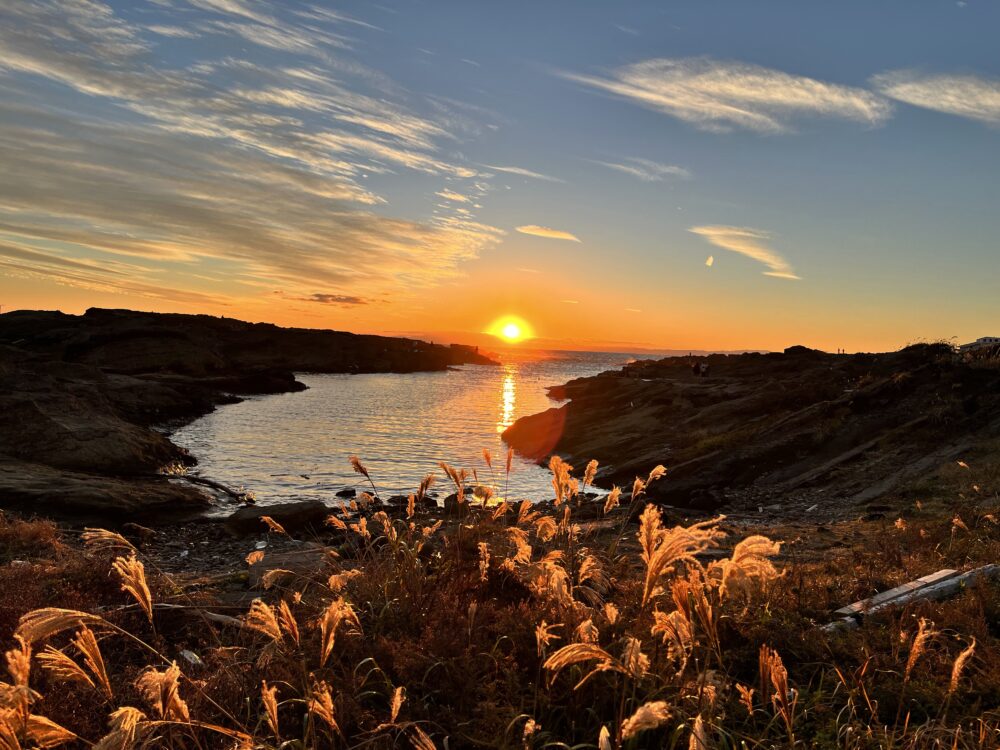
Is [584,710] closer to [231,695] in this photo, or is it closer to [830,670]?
[830,670]

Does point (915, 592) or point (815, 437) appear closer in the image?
point (915, 592)

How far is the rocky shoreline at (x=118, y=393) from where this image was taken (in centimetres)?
1841

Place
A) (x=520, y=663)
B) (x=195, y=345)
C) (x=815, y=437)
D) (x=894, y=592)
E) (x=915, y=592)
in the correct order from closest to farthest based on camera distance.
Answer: (x=520, y=663) → (x=915, y=592) → (x=894, y=592) → (x=815, y=437) → (x=195, y=345)

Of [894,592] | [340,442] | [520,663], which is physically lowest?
[340,442]

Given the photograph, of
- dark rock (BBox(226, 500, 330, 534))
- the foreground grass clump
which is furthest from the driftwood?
dark rock (BBox(226, 500, 330, 534))

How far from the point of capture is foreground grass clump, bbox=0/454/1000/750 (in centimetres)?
286

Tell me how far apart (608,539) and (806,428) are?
45.9ft

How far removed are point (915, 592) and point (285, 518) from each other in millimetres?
15706

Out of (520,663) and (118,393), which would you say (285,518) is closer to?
(520,663)

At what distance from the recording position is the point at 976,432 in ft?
58.5

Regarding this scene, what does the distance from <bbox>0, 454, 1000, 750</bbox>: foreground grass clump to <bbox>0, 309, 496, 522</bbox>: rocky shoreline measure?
13515 mm

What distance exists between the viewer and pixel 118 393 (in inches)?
1711

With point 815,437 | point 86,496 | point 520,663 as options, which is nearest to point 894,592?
point 520,663

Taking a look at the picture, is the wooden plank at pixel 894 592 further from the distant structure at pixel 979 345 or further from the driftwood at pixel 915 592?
the distant structure at pixel 979 345
